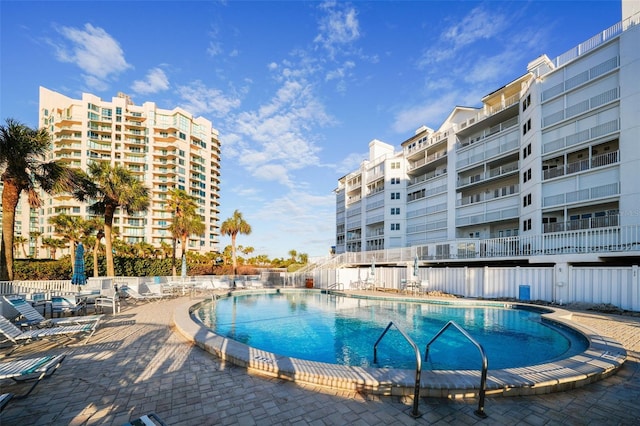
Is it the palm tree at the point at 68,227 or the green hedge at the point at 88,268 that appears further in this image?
the palm tree at the point at 68,227

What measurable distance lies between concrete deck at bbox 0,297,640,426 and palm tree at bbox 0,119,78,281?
9711 millimetres

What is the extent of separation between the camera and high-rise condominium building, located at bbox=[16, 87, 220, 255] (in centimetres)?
6059

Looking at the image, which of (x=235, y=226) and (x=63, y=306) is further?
(x=235, y=226)

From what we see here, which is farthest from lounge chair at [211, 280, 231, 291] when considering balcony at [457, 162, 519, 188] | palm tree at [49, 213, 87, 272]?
balcony at [457, 162, 519, 188]

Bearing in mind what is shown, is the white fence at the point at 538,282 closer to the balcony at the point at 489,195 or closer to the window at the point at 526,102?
the balcony at the point at 489,195

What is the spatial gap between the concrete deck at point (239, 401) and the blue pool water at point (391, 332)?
253 centimetres

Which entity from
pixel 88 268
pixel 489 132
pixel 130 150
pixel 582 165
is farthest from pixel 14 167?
pixel 130 150

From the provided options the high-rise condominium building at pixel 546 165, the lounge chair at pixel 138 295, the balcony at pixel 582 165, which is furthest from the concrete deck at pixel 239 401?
the balcony at pixel 582 165

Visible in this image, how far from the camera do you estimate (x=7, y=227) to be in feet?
36.4

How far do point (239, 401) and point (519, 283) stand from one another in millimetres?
15683

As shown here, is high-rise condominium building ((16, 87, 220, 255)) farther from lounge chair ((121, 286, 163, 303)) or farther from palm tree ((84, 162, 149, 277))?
lounge chair ((121, 286, 163, 303))

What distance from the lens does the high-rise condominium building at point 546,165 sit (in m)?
18.3

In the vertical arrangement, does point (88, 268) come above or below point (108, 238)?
below

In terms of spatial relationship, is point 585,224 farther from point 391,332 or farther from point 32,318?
point 32,318
